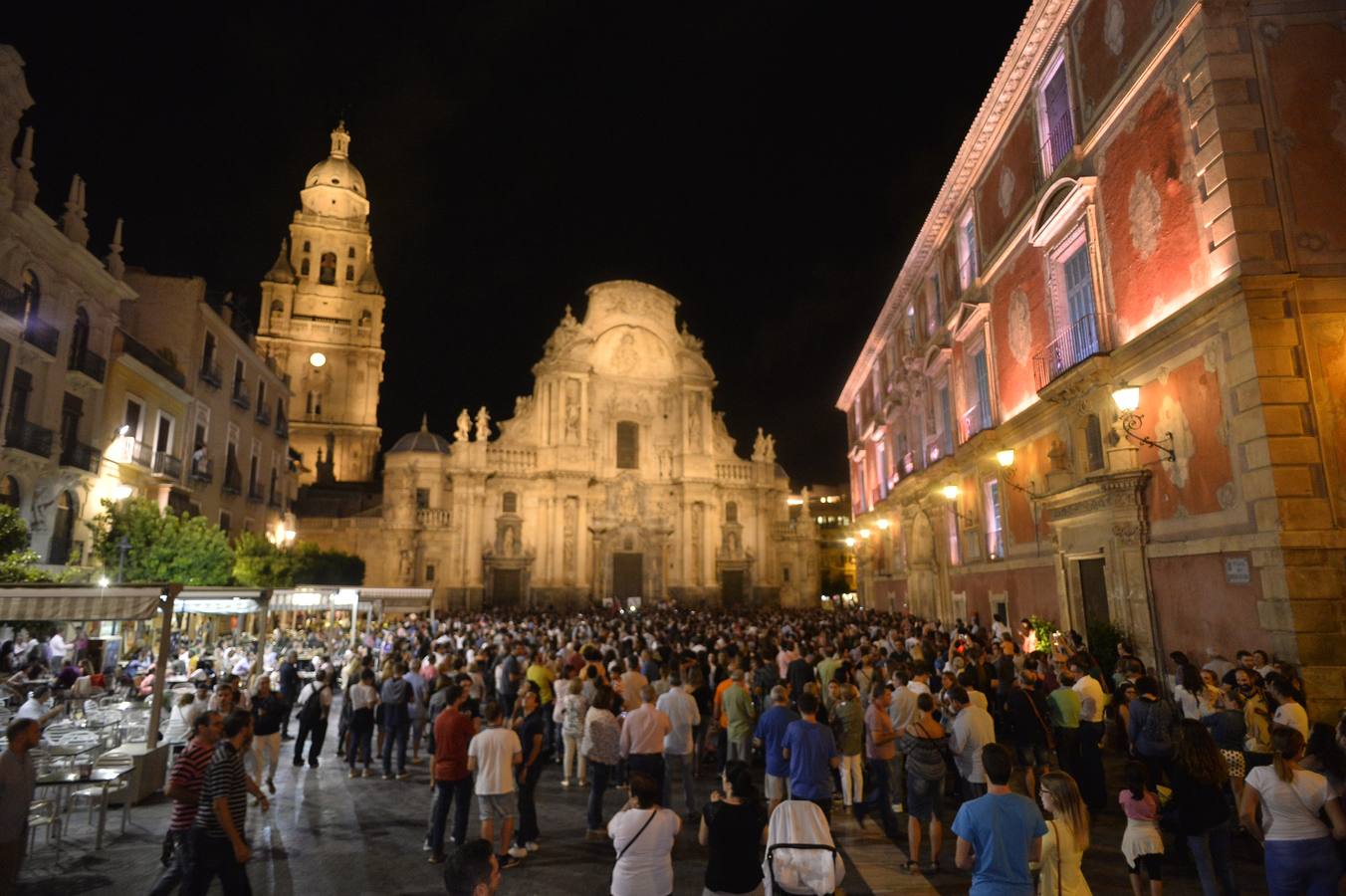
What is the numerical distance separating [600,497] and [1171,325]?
34.3 metres

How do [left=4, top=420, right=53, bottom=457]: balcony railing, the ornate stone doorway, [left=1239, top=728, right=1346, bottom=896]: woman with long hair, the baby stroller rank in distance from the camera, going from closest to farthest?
the baby stroller
[left=1239, top=728, right=1346, bottom=896]: woman with long hair
[left=4, top=420, right=53, bottom=457]: balcony railing
the ornate stone doorway

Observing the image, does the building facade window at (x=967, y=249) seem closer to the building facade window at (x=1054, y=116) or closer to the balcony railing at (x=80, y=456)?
the building facade window at (x=1054, y=116)

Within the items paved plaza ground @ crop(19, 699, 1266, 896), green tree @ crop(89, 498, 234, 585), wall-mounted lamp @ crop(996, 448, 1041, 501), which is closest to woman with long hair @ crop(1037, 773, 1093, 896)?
paved plaza ground @ crop(19, 699, 1266, 896)

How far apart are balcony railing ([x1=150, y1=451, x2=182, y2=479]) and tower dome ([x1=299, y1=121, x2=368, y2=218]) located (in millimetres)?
41443

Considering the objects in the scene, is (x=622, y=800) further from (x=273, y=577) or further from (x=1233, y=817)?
(x=273, y=577)

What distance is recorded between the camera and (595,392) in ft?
144

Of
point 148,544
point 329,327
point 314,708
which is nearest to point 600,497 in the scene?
point 148,544

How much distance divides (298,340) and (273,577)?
115 ft

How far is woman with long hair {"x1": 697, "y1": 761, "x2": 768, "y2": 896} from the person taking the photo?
4.24m

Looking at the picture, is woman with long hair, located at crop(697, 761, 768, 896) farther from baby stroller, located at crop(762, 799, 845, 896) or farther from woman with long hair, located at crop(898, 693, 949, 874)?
woman with long hair, located at crop(898, 693, 949, 874)

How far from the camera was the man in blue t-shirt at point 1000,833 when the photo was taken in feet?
13.0

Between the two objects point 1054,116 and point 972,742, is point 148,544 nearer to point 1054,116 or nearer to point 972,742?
point 972,742

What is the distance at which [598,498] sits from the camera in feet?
140

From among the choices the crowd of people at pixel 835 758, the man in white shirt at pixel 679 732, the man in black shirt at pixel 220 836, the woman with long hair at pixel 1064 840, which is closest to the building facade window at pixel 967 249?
the crowd of people at pixel 835 758
